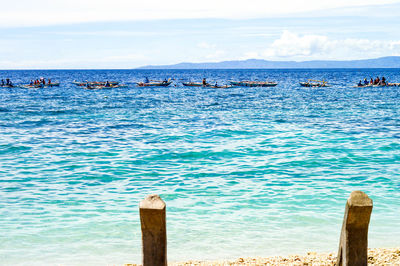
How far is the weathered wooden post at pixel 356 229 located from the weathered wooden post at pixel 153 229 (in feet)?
6.52

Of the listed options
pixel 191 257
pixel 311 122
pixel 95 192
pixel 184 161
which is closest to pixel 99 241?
pixel 191 257

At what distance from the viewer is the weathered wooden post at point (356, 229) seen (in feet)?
15.1

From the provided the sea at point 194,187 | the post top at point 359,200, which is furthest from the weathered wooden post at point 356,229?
the sea at point 194,187

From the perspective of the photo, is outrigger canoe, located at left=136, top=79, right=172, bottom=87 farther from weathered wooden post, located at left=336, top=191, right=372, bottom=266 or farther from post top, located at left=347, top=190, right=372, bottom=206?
post top, located at left=347, top=190, right=372, bottom=206

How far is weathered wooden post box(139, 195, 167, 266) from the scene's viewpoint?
4457 mm

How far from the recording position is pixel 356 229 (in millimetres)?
4727

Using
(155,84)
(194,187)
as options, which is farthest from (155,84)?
(194,187)

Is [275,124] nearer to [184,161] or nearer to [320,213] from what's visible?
[184,161]

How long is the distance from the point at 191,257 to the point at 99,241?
2038mm

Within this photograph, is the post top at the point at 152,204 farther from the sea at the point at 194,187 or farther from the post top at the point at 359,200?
the sea at the point at 194,187

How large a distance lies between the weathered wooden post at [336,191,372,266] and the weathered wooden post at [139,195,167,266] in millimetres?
1988

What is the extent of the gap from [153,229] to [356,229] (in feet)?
7.22

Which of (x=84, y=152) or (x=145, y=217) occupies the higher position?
(x=145, y=217)

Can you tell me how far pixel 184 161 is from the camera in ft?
54.3
